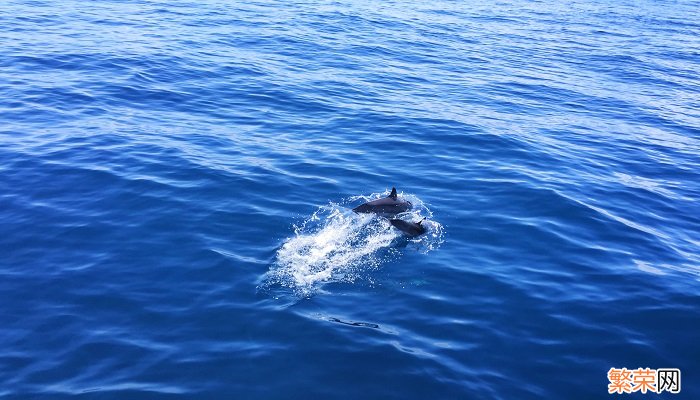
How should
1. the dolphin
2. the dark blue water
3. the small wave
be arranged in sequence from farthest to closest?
1. the dolphin
2. the small wave
3. the dark blue water

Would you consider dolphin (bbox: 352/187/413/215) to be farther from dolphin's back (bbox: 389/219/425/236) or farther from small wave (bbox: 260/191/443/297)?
dolphin's back (bbox: 389/219/425/236)

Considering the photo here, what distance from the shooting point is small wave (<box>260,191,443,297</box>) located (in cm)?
1639

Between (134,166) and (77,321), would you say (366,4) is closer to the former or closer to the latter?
(134,166)

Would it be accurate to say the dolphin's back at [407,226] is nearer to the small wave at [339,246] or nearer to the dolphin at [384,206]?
the small wave at [339,246]

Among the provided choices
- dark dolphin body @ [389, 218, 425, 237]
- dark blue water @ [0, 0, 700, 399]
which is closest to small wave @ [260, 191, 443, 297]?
dark blue water @ [0, 0, 700, 399]

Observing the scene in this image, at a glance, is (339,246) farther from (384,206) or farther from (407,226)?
(384,206)

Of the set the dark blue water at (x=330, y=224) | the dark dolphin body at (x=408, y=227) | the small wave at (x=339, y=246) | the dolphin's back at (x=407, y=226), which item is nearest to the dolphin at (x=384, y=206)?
the small wave at (x=339, y=246)

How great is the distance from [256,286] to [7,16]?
4075 centimetres

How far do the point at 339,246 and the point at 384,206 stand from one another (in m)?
2.52

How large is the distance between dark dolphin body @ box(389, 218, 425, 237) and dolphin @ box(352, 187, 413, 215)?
0.81 m

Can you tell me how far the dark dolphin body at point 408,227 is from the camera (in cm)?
1870

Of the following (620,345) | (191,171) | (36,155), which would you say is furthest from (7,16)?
(620,345)

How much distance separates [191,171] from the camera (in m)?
22.9

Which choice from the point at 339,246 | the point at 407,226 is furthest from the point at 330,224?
the point at 407,226
